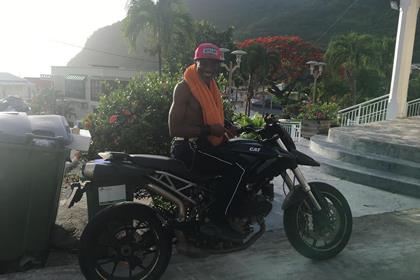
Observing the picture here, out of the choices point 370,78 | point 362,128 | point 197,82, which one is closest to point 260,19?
point 370,78

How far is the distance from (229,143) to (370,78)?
29.9 meters

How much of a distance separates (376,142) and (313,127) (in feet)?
20.5

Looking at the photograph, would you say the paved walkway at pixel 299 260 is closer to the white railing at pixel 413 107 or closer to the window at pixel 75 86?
the white railing at pixel 413 107

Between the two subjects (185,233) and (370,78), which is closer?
(185,233)

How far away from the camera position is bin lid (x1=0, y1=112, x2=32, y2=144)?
10.6ft

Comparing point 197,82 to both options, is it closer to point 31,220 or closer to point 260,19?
point 31,220

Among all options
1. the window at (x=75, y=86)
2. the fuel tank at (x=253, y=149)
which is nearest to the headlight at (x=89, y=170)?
the fuel tank at (x=253, y=149)

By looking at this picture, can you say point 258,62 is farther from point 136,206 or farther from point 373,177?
point 136,206

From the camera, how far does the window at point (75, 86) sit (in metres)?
51.8

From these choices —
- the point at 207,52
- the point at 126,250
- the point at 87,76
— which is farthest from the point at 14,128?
the point at 87,76

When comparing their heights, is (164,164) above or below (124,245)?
above

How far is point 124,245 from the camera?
3.06m

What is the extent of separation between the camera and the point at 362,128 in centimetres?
862

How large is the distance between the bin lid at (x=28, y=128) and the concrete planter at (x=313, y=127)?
10107mm
